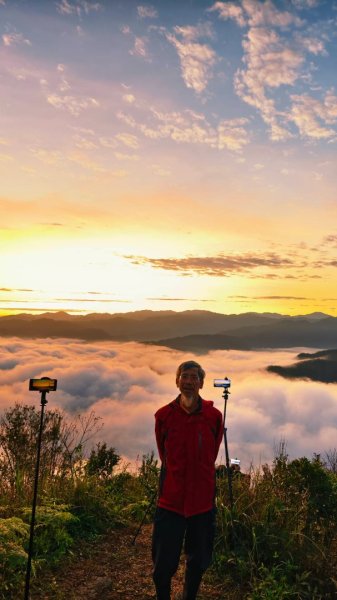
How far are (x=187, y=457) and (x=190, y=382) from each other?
617 millimetres

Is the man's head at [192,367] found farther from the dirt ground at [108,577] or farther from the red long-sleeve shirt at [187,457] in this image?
the dirt ground at [108,577]

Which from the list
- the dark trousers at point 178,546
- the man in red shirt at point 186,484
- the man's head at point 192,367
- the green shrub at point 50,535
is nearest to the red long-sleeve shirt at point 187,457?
the man in red shirt at point 186,484

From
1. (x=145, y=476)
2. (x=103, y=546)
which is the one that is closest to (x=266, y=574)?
(x=103, y=546)

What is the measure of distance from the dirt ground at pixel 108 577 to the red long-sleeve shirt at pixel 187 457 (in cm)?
151

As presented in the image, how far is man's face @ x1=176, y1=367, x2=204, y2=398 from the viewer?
3494mm

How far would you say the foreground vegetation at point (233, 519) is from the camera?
4266 mm

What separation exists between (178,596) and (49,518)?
181 cm

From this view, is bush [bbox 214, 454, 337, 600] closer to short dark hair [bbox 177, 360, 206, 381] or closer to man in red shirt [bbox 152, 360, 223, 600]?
man in red shirt [bbox 152, 360, 223, 600]

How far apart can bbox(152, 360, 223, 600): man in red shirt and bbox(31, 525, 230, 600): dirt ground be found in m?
0.90

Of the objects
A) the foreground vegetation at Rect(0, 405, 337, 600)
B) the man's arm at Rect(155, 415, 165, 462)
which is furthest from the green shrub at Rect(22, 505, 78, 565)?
the man's arm at Rect(155, 415, 165, 462)

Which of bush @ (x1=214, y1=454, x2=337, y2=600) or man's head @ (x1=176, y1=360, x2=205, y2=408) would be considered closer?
man's head @ (x1=176, y1=360, x2=205, y2=408)

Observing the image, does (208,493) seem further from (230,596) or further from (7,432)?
(7,432)

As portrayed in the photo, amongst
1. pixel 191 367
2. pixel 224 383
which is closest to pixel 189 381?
pixel 191 367

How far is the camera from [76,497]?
6055 mm
